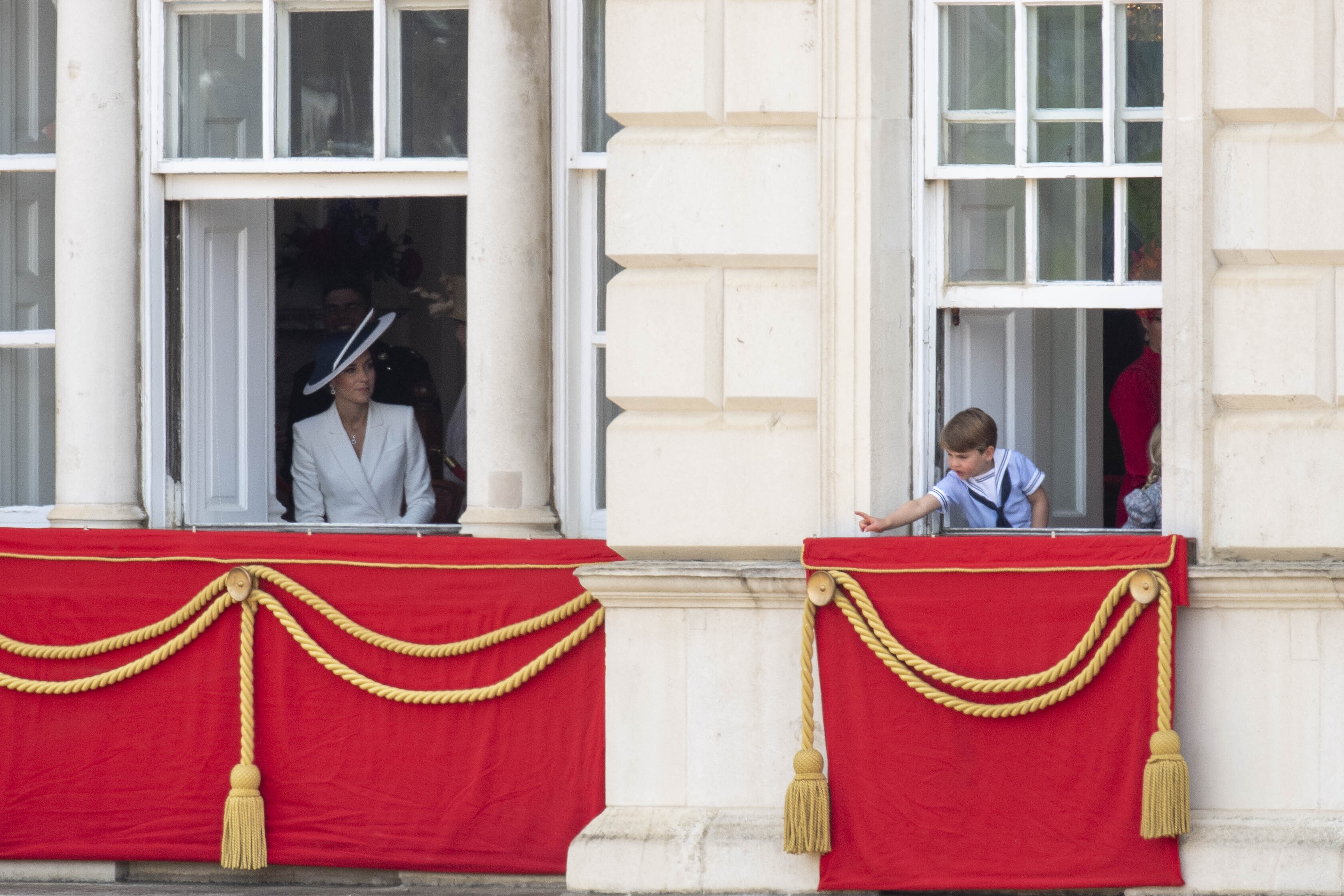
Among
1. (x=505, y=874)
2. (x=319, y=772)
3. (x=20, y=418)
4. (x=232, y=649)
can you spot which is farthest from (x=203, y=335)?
(x=505, y=874)

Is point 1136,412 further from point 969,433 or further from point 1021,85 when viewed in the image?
point 1021,85

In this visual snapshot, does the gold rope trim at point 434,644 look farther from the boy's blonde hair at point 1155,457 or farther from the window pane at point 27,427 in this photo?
the boy's blonde hair at point 1155,457

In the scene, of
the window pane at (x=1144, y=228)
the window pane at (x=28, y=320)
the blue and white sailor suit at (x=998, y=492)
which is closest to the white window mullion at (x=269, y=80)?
the window pane at (x=28, y=320)

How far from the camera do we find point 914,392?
5.61 metres

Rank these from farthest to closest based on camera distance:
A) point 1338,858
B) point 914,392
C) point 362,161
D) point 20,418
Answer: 1. point 20,418
2. point 362,161
3. point 914,392
4. point 1338,858

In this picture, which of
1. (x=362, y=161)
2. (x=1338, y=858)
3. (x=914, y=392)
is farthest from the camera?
(x=362, y=161)

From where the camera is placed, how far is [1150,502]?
5.68m

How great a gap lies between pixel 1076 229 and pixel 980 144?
43 cm

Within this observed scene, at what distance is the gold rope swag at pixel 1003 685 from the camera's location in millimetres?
5086

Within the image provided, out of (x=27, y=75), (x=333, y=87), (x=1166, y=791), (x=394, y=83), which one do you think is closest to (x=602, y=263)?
(x=394, y=83)

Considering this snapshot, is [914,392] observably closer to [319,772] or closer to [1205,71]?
[1205,71]

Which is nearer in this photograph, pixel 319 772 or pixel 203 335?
pixel 319 772

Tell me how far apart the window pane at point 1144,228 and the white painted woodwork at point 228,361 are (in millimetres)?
3292

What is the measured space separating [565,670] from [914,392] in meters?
1.50
